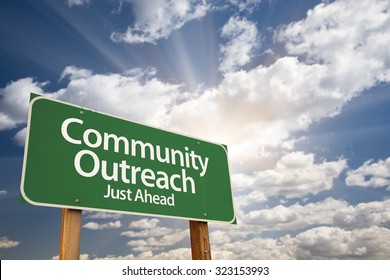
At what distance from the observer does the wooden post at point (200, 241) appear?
3508 millimetres

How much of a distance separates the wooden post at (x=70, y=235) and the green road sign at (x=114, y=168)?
0.28 ft

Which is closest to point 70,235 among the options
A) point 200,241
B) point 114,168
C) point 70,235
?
point 70,235

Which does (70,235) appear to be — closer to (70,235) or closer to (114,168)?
(70,235)

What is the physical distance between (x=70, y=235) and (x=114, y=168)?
2.35 feet

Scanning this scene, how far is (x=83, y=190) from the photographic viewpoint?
2.75 metres

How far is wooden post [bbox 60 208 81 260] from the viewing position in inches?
99.8

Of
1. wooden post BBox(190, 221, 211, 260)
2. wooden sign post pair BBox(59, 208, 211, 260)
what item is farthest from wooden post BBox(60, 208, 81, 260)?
wooden post BBox(190, 221, 211, 260)

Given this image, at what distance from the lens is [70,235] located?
2586 millimetres

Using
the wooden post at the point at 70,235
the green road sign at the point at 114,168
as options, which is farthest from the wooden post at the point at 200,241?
the wooden post at the point at 70,235

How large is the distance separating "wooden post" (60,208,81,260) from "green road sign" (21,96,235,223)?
0.09 m

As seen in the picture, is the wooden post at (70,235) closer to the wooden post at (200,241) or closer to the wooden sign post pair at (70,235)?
the wooden sign post pair at (70,235)

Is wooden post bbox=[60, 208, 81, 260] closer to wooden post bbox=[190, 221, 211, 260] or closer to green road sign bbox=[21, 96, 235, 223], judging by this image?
green road sign bbox=[21, 96, 235, 223]

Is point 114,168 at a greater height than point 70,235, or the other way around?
point 114,168
